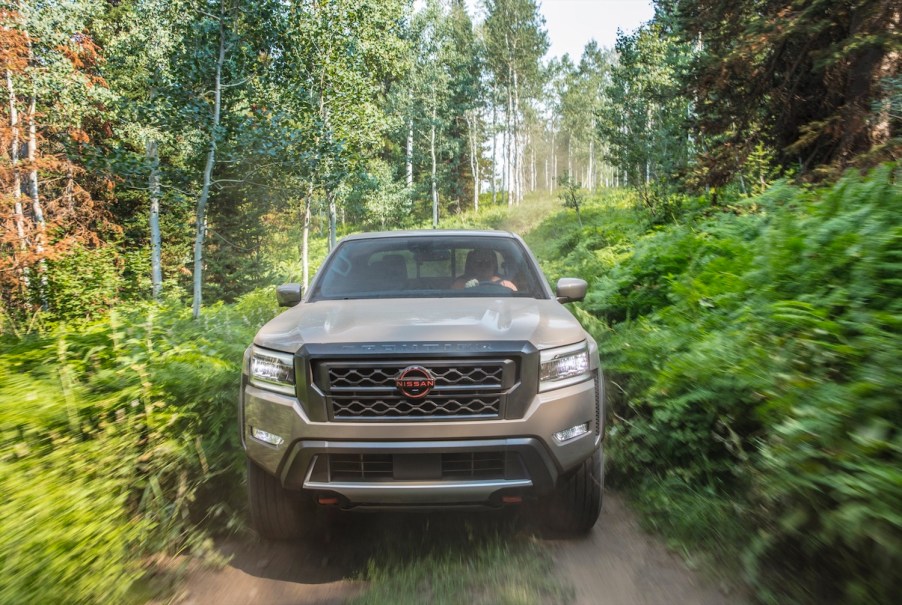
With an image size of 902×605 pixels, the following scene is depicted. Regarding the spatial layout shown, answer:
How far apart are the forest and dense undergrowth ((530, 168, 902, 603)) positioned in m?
0.02

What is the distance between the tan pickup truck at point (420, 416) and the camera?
2906mm

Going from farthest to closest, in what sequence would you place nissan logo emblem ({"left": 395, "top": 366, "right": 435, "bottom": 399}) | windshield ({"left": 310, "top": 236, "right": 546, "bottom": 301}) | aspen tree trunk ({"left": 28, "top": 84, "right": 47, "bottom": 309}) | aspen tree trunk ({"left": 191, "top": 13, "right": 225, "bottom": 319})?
aspen tree trunk ({"left": 28, "top": 84, "right": 47, "bottom": 309}) → aspen tree trunk ({"left": 191, "top": 13, "right": 225, "bottom": 319}) → windshield ({"left": 310, "top": 236, "right": 546, "bottom": 301}) → nissan logo emblem ({"left": 395, "top": 366, "right": 435, "bottom": 399})

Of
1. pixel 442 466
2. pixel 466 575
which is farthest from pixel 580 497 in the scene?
pixel 442 466

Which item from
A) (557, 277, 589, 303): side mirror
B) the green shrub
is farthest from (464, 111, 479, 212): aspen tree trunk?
(557, 277, 589, 303): side mirror

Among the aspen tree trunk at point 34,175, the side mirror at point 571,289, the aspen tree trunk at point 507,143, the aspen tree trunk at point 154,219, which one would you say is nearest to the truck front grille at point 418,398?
the side mirror at point 571,289

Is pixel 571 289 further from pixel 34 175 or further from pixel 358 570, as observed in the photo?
pixel 34 175

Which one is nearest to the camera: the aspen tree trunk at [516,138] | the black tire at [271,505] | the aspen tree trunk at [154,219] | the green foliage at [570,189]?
the black tire at [271,505]

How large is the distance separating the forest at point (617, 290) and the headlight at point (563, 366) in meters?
0.96

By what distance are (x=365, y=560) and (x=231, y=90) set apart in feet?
55.4

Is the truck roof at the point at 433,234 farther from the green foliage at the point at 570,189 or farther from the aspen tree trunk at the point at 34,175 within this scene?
the aspen tree trunk at the point at 34,175

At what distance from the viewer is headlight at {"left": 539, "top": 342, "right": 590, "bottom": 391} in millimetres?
3051

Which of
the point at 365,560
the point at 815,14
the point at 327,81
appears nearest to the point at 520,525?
the point at 365,560

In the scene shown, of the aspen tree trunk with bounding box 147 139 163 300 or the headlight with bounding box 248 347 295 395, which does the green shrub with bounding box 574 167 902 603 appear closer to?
the headlight with bounding box 248 347 295 395

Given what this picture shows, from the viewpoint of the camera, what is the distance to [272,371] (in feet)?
10.4
